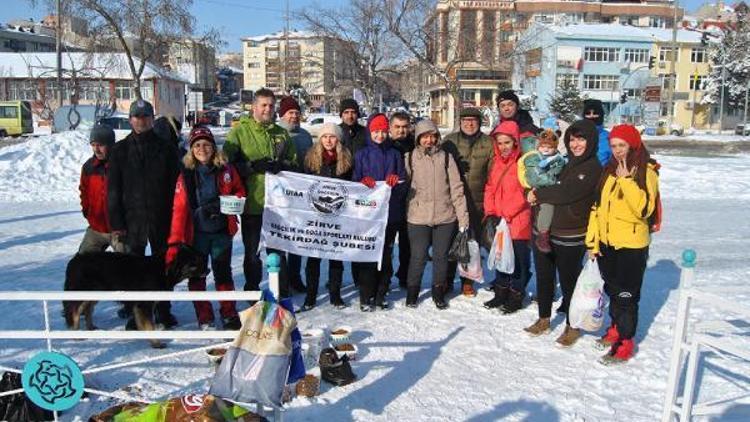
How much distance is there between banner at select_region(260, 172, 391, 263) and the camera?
19.2 ft

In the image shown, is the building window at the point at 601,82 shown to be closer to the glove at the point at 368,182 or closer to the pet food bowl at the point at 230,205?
the glove at the point at 368,182

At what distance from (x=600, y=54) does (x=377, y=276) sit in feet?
200

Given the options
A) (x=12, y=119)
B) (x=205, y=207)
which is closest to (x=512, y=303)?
(x=205, y=207)

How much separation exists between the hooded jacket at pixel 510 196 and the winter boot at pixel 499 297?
2.07 ft

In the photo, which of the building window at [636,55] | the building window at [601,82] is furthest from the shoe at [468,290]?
the building window at [636,55]

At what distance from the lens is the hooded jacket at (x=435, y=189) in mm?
6023

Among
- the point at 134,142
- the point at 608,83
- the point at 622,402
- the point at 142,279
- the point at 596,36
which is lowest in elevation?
the point at 622,402

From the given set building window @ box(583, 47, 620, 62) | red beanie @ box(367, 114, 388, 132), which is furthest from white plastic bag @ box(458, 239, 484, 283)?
building window @ box(583, 47, 620, 62)

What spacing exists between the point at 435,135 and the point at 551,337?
2.25 meters

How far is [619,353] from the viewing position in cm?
507

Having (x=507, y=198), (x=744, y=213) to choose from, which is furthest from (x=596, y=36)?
(x=507, y=198)

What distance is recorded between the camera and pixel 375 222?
19.9ft

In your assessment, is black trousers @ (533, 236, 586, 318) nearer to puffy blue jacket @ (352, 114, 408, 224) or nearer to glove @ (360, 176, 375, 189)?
puffy blue jacket @ (352, 114, 408, 224)

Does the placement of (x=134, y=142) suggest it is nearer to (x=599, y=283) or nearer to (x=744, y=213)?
(x=599, y=283)
